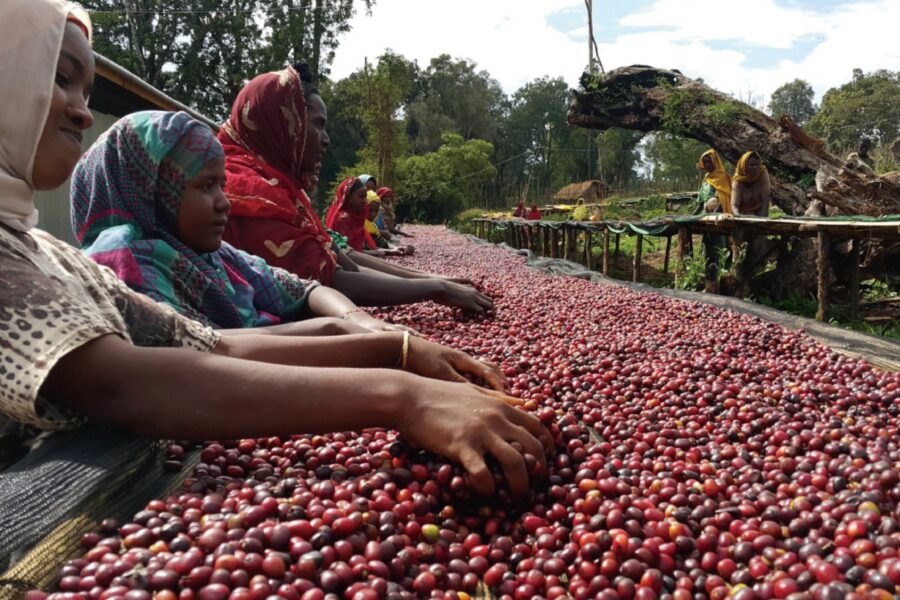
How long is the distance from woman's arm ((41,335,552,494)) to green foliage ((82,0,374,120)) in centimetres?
3119

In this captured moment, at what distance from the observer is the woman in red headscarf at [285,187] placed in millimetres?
3775

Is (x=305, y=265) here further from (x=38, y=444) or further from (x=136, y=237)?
(x=38, y=444)

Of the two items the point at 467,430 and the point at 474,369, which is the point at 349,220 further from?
the point at 467,430

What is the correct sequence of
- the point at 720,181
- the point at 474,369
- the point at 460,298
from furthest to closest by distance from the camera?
the point at 720,181, the point at 460,298, the point at 474,369

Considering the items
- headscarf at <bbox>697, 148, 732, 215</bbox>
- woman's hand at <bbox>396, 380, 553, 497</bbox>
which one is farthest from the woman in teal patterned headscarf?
headscarf at <bbox>697, 148, 732, 215</bbox>

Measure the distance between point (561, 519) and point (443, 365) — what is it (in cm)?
68

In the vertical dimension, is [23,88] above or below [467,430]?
above

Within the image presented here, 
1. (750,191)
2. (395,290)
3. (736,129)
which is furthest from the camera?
(736,129)

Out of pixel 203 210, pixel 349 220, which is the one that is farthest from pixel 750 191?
pixel 203 210

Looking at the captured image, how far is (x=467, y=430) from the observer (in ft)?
4.92

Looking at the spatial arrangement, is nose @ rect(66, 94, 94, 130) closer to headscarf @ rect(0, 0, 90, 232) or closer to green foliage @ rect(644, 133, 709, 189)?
headscarf @ rect(0, 0, 90, 232)

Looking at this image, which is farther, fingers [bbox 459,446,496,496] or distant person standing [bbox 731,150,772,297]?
distant person standing [bbox 731,150,772,297]

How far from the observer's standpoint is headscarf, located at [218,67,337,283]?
3.73m

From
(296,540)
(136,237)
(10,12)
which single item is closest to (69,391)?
(296,540)
